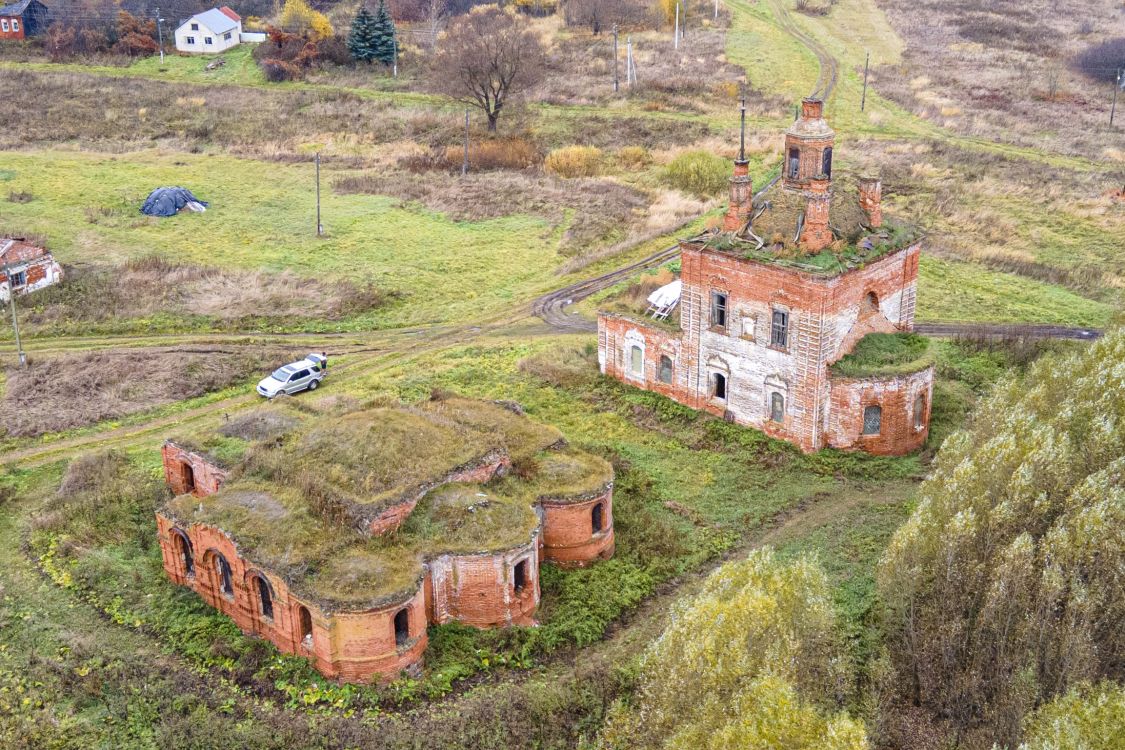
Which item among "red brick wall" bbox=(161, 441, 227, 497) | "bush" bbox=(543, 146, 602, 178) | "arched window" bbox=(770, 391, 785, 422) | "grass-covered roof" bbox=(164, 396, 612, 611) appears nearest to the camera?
"grass-covered roof" bbox=(164, 396, 612, 611)

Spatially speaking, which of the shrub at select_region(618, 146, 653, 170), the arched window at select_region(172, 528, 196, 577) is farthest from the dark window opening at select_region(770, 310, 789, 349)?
the shrub at select_region(618, 146, 653, 170)

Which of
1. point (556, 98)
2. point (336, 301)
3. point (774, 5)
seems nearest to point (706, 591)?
point (336, 301)

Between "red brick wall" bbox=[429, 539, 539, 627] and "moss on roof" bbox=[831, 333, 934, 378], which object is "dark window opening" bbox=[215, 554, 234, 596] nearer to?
"red brick wall" bbox=[429, 539, 539, 627]

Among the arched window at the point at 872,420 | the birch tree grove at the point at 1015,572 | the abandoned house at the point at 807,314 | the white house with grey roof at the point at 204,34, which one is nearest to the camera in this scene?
the birch tree grove at the point at 1015,572

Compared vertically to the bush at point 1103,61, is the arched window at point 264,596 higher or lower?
lower

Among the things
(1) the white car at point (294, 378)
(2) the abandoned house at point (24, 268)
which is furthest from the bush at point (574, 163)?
(1) the white car at point (294, 378)

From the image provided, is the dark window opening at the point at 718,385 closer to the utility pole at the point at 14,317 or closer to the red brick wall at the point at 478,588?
the red brick wall at the point at 478,588

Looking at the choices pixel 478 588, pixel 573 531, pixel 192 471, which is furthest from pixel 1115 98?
pixel 192 471
